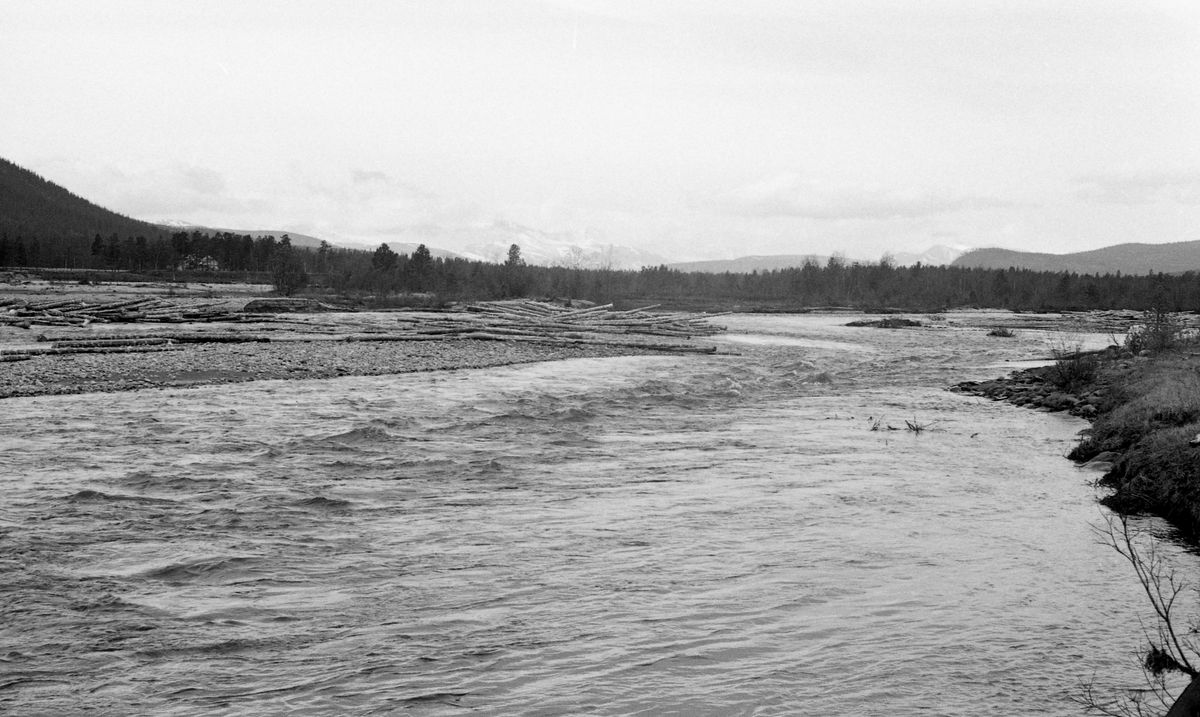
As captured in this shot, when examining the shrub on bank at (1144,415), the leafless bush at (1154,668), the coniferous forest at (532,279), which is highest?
the coniferous forest at (532,279)

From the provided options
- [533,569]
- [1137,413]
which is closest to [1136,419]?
[1137,413]

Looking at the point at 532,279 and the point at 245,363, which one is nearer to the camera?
the point at 245,363

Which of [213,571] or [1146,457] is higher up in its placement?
→ [1146,457]

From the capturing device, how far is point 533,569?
8.27 m

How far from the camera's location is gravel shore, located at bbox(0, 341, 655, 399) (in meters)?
19.6

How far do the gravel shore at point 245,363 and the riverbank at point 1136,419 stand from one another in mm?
15450

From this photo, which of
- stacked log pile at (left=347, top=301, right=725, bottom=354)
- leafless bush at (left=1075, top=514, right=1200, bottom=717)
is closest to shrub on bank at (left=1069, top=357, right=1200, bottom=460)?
leafless bush at (left=1075, top=514, right=1200, bottom=717)

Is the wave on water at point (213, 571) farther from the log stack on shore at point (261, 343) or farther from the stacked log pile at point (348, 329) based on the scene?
the stacked log pile at point (348, 329)

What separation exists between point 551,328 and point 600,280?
103459 mm

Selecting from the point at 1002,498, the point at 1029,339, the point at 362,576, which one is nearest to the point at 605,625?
the point at 362,576

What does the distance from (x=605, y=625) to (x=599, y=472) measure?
589 cm

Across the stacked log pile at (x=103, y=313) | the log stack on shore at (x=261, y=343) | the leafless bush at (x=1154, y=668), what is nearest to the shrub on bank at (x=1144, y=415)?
the leafless bush at (x=1154, y=668)

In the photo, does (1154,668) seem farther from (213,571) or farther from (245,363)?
(245,363)

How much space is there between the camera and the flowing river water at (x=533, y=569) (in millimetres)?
5879
